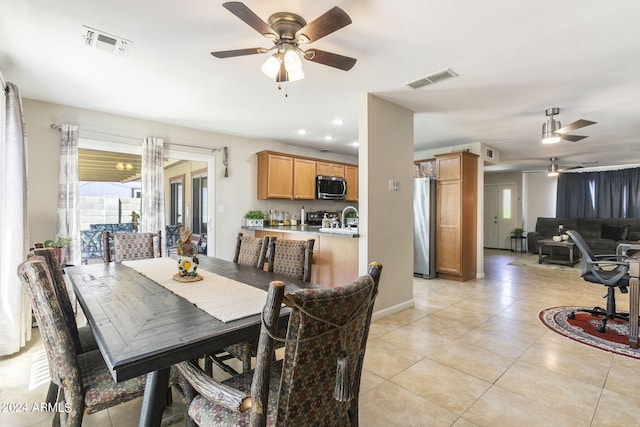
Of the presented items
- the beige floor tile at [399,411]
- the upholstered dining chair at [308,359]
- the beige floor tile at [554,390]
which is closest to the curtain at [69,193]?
the upholstered dining chair at [308,359]

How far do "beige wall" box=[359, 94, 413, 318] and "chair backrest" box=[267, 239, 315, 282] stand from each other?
1099 millimetres

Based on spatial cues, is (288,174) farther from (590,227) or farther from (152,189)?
(590,227)

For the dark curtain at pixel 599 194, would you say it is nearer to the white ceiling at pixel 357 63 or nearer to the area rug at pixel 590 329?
the white ceiling at pixel 357 63

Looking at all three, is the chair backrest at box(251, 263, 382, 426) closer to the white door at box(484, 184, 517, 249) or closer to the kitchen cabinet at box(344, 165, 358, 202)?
the kitchen cabinet at box(344, 165, 358, 202)

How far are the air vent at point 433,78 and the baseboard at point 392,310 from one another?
7.91 ft

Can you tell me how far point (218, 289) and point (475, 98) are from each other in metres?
3.31

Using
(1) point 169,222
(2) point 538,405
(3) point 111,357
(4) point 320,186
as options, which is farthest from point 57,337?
(1) point 169,222

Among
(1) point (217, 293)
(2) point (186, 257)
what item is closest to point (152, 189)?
(2) point (186, 257)

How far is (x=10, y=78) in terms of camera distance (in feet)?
9.29

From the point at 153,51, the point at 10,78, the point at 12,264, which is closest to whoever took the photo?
the point at 153,51

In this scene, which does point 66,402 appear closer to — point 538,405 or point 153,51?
point 153,51

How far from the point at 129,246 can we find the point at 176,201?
4.84m

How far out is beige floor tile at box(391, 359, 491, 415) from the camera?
75.8 inches

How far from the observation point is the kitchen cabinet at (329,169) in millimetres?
5936
